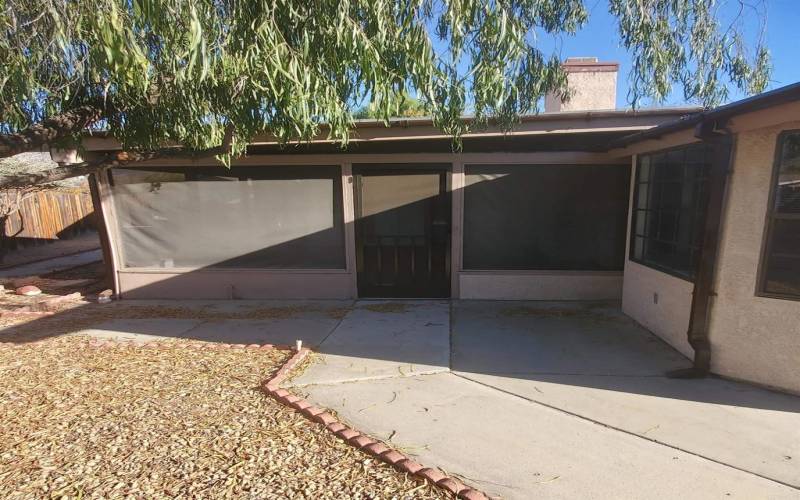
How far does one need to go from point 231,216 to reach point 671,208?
20.4 ft

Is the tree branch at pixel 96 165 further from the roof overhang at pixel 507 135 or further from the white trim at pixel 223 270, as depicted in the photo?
the white trim at pixel 223 270

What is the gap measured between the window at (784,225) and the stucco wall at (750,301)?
5cm

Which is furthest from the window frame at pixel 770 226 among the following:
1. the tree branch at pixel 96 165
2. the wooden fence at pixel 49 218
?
the wooden fence at pixel 49 218

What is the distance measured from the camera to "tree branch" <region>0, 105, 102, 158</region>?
3.19m

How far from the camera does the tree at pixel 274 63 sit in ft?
8.77

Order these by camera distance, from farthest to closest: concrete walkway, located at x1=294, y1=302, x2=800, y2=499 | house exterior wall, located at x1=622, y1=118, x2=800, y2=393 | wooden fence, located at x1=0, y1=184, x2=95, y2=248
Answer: wooden fence, located at x1=0, y1=184, x2=95, y2=248 → house exterior wall, located at x1=622, y1=118, x2=800, y2=393 → concrete walkway, located at x1=294, y1=302, x2=800, y2=499

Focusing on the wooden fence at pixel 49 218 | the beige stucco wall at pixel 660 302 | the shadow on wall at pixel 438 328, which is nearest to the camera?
the shadow on wall at pixel 438 328

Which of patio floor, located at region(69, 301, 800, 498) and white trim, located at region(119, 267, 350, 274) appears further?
white trim, located at region(119, 267, 350, 274)

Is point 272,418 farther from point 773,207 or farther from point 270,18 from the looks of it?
point 773,207

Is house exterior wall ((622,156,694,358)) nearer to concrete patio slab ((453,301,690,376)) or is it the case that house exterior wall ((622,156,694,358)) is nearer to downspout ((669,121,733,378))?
concrete patio slab ((453,301,690,376))

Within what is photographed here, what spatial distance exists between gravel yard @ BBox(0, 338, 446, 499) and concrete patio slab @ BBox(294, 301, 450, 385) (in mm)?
617

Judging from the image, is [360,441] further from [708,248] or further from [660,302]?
[660,302]

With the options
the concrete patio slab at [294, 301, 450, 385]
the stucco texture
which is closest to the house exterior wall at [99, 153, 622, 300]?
the concrete patio slab at [294, 301, 450, 385]

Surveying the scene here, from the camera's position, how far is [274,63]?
8.47 ft
